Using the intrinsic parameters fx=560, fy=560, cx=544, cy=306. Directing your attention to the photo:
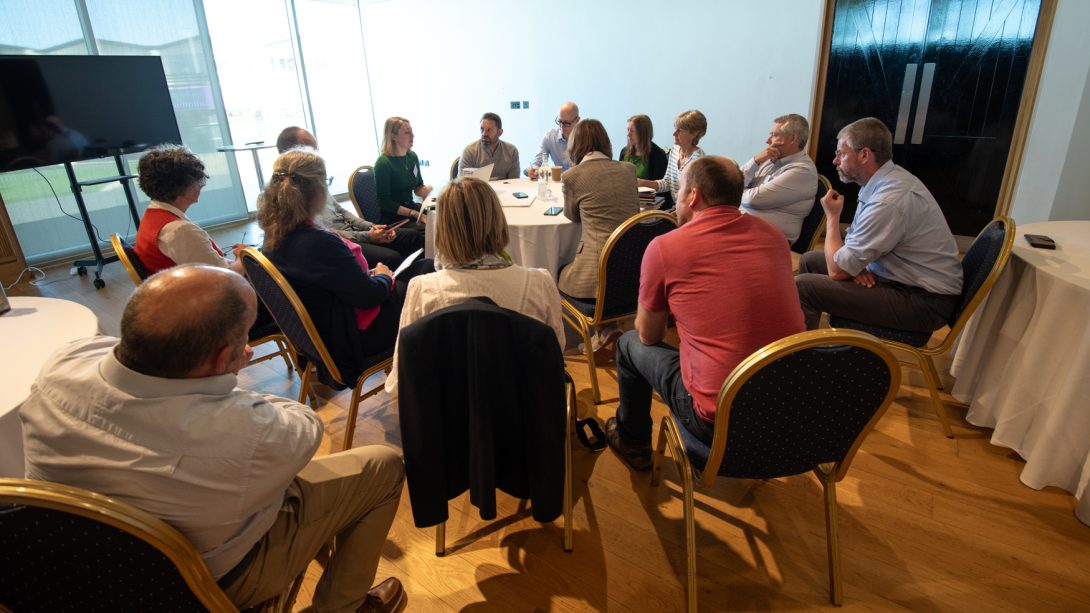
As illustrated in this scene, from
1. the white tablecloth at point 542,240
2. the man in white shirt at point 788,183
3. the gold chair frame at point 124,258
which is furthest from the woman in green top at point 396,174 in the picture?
the man in white shirt at point 788,183

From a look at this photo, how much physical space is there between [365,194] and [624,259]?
7.18ft

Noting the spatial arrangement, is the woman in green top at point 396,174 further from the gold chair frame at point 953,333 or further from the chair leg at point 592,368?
the gold chair frame at point 953,333

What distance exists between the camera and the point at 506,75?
20.8 ft

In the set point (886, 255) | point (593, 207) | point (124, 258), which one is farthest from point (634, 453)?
point (124, 258)

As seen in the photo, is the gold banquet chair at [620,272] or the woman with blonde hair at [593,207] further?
the woman with blonde hair at [593,207]

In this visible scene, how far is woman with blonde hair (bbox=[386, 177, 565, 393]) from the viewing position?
158 cm

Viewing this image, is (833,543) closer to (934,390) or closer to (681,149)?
(934,390)

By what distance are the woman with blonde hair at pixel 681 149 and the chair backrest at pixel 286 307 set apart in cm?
243

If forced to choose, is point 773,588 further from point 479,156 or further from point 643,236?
point 479,156

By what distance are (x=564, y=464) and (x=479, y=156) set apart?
327cm

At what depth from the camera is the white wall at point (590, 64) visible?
15.2 feet

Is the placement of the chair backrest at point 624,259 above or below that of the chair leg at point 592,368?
above

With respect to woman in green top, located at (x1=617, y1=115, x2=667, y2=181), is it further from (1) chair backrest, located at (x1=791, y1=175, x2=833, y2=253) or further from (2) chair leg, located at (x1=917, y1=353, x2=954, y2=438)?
(2) chair leg, located at (x1=917, y1=353, x2=954, y2=438)

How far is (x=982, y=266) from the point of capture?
80.8 inches
